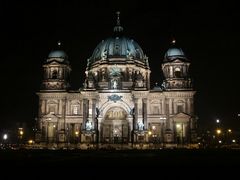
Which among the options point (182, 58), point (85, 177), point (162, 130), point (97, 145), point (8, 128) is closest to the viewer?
point (85, 177)

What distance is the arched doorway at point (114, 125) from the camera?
78.2 m

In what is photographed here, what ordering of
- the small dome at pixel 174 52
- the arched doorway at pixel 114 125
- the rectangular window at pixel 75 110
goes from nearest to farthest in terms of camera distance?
the arched doorway at pixel 114 125 < the rectangular window at pixel 75 110 < the small dome at pixel 174 52

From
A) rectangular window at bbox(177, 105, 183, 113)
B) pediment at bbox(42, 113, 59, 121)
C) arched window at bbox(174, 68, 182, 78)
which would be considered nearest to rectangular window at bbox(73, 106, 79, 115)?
pediment at bbox(42, 113, 59, 121)

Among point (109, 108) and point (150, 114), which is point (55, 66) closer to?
point (109, 108)

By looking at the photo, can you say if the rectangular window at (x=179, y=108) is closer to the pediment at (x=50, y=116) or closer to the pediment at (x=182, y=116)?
the pediment at (x=182, y=116)

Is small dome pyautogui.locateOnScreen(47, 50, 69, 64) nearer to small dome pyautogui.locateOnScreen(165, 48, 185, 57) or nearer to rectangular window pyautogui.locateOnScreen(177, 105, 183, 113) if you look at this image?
small dome pyautogui.locateOnScreen(165, 48, 185, 57)

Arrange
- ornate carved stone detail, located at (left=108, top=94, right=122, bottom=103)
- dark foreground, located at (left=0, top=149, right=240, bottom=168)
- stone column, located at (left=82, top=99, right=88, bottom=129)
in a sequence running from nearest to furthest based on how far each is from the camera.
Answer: dark foreground, located at (left=0, top=149, right=240, bottom=168) < stone column, located at (left=82, top=99, right=88, bottom=129) < ornate carved stone detail, located at (left=108, top=94, right=122, bottom=103)

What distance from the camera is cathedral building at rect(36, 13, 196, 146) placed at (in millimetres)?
74688

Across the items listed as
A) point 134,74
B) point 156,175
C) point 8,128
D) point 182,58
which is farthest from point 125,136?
point 156,175

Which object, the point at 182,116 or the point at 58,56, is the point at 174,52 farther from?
the point at 58,56

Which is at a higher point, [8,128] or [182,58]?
[182,58]

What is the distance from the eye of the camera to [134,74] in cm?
8581

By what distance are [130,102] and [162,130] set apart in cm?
976

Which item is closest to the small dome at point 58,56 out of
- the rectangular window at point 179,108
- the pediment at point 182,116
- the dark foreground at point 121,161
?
the rectangular window at point 179,108
